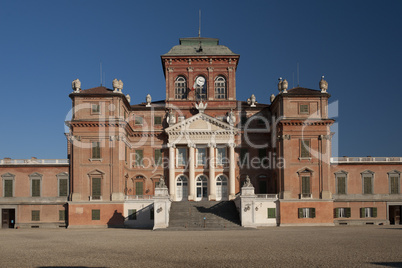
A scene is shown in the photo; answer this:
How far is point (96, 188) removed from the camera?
54719 millimetres

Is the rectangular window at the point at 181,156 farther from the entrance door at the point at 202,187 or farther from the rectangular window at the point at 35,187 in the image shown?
the rectangular window at the point at 35,187

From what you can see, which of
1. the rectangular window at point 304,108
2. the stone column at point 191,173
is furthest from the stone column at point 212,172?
the rectangular window at point 304,108

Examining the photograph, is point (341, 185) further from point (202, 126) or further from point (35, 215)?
point (35, 215)

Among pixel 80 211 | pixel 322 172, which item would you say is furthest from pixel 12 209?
pixel 322 172

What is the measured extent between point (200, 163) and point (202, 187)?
2.92 meters

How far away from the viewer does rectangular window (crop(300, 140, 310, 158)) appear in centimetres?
5575

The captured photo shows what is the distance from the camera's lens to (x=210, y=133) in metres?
60.4

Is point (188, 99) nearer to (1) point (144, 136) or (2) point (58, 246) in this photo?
(1) point (144, 136)

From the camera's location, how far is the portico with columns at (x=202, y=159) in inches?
2366

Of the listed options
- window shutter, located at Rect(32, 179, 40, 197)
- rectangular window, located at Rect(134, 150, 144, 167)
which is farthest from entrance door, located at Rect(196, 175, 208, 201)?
window shutter, located at Rect(32, 179, 40, 197)

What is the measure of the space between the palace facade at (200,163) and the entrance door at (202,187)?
122 millimetres

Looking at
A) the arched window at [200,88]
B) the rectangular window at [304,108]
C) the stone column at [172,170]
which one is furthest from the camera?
the arched window at [200,88]

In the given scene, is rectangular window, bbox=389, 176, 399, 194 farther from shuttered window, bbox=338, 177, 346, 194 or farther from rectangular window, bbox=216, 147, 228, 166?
rectangular window, bbox=216, 147, 228, 166

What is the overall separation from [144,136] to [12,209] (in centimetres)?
1744
